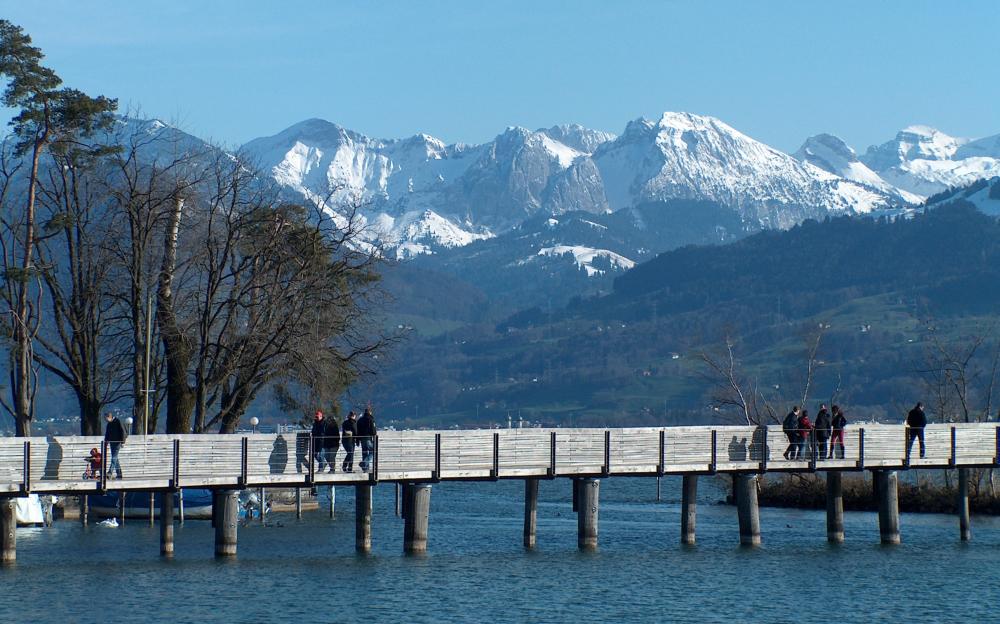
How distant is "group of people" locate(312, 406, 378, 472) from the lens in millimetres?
49938

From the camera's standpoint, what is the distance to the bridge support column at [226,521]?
1976 inches

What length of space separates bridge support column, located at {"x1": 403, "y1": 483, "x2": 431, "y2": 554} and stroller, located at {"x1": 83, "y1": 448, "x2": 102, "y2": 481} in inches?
396

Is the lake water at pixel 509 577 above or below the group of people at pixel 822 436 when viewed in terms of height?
below

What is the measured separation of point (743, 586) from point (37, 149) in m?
34.8

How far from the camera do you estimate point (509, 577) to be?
51.5 m

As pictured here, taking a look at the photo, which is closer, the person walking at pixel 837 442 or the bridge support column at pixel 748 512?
the person walking at pixel 837 442

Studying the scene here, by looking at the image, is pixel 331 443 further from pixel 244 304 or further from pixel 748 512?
pixel 244 304

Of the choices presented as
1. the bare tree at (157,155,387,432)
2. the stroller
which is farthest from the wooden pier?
the bare tree at (157,155,387,432)

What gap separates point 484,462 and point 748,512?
11.9 metres

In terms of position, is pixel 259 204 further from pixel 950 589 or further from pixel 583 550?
pixel 950 589

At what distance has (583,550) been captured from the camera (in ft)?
185

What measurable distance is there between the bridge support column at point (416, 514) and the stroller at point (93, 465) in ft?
33.0

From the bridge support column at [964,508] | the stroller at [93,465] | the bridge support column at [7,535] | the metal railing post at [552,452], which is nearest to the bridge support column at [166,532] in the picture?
the bridge support column at [7,535]

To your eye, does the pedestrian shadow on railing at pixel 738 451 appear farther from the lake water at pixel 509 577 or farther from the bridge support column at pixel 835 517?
the bridge support column at pixel 835 517
